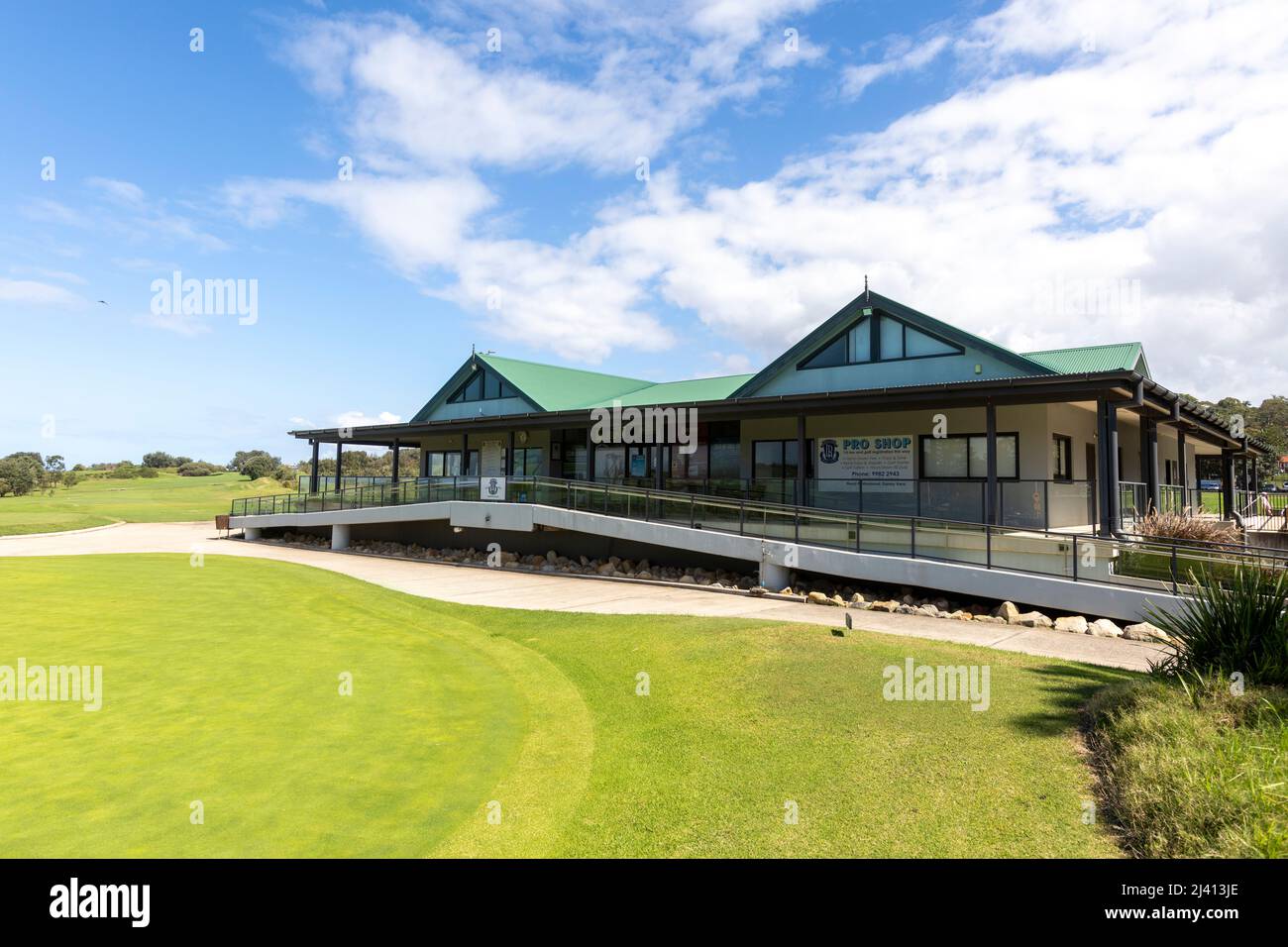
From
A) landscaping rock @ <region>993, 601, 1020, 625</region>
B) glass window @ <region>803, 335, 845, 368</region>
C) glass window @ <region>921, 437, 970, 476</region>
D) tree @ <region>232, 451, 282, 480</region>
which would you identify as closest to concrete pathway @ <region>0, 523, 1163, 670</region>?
landscaping rock @ <region>993, 601, 1020, 625</region>

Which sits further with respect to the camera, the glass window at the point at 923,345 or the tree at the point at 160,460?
the tree at the point at 160,460

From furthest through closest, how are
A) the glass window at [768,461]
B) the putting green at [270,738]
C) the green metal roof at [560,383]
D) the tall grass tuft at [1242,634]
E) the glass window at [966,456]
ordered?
1. the green metal roof at [560,383]
2. the glass window at [768,461]
3. the glass window at [966,456]
4. the tall grass tuft at [1242,634]
5. the putting green at [270,738]

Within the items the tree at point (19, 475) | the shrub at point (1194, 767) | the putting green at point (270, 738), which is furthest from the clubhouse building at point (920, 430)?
the tree at point (19, 475)

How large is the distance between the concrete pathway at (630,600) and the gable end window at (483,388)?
357 inches

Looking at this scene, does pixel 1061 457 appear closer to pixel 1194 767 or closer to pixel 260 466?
pixel 1194 767

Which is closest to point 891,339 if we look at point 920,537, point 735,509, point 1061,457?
point 1061,457

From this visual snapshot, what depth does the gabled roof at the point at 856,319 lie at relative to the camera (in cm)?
1803

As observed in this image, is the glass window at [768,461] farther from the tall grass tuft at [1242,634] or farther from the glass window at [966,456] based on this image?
the tall grass tuft at [1242,634]

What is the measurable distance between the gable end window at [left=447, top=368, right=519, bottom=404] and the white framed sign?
48.4 feet

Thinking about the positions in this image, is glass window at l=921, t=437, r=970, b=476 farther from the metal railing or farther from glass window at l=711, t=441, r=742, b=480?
glass window at l=711, t=441, r=742, b=480

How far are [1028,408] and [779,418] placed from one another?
706 cm

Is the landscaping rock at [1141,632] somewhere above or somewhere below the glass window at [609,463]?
below
